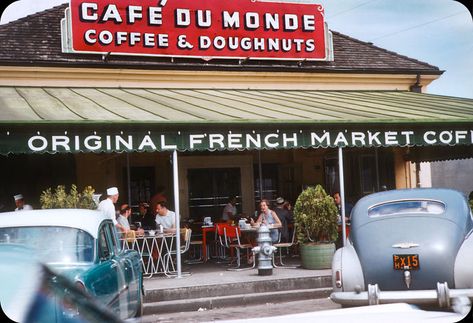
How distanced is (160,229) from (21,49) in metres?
5.82

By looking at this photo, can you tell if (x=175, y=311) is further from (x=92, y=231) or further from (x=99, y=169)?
(x=99, y=169)

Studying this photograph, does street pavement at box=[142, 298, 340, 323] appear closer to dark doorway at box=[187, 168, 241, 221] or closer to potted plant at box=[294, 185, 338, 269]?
potted plant at box=[294, 185, 338, 269]

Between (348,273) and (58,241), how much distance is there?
10.3 feet

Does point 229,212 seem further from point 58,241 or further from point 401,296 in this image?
point 58,241

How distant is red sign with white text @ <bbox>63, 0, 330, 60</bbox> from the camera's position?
14555 mm

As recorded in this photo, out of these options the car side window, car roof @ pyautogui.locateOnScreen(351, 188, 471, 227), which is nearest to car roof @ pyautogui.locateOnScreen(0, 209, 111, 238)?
the car side window

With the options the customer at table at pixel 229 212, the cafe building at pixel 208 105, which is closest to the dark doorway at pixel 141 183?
the cafe building at pixel 208 105

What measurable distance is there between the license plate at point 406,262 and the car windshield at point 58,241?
315 cm

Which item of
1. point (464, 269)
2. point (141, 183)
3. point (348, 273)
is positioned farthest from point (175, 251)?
point (464, 269)

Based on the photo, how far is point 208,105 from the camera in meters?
13.0

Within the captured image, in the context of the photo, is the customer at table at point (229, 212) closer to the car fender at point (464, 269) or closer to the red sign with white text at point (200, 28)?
the red sign with white text at point (200, 28)

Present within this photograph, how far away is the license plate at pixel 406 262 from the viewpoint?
669 cm

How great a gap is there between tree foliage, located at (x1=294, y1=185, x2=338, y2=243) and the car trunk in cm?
375

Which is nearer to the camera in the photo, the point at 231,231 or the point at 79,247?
the point at 79,247
